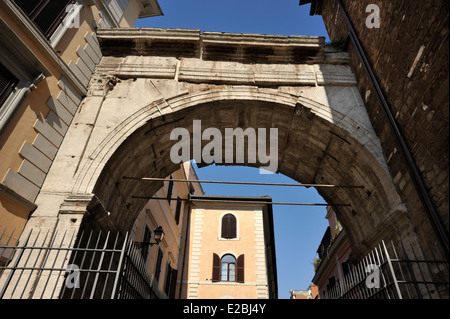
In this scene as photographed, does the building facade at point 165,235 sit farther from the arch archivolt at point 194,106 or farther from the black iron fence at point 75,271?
the black iron fence at point 75,271

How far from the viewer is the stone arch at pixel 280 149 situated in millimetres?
5496

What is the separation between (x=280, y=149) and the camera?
745 centimetres

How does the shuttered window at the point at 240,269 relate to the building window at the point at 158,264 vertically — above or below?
above

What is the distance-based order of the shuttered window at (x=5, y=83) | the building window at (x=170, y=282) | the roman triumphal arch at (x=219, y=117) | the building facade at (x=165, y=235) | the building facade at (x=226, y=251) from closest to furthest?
the shuttered window at (x=5, y=83) → the roman triumphal arch at (x=219, y=117) → the building facade at (x=165, y=235) → the building window at (x=170, y=282) → the building facade at (x=226, y=251)

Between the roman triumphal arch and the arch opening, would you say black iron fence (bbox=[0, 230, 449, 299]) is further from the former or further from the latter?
the arch opening

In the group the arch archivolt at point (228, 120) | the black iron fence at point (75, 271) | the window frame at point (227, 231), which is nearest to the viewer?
the black iron fence at point (75, 271)

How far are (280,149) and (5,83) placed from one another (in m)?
5.56

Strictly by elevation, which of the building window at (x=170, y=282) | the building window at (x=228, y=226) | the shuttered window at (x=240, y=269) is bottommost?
the building window at (x=170, y=282)

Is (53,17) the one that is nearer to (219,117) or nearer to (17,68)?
(17,68)

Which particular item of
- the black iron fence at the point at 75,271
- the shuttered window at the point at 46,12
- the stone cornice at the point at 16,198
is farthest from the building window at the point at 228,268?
the shuttered window at the point at 46,12

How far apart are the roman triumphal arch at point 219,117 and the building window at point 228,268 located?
31.6 feet

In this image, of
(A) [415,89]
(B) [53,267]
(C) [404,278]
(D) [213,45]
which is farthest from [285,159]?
(B) [53,267]
